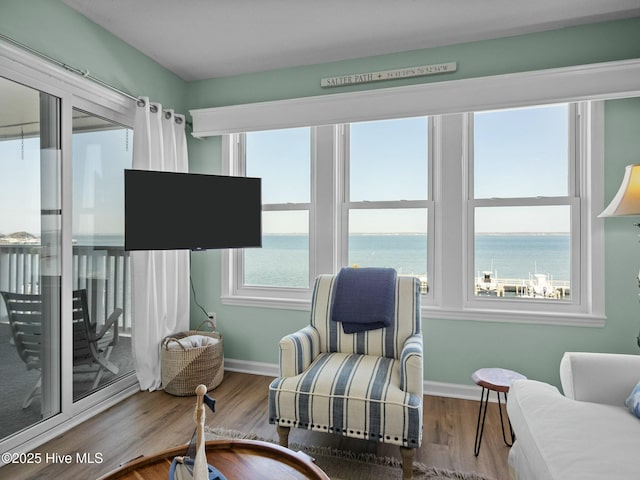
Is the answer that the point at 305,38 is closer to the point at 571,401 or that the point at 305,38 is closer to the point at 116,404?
the point at 571,401

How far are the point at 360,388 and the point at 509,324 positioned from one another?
4.73 feet

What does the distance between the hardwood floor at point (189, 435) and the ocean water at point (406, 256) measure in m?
0.99

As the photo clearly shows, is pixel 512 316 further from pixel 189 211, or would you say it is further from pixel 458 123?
pixel 189 211

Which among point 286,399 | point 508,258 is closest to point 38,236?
point 286,399

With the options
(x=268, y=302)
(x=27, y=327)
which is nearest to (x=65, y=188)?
(x=27, y=327)

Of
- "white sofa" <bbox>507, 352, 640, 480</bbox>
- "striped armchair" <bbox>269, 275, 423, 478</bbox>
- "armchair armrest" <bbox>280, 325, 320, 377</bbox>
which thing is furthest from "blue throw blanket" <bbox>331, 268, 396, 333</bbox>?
"white sofa" <bbox>507, 352, 640, 480</bbox>

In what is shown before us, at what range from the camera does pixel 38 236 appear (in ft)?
7.07

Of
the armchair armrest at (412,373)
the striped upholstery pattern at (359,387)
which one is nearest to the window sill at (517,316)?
the striped upholstery pattern at (359,387)

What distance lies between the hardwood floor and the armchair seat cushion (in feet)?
1.15

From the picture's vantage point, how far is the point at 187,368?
2.73m

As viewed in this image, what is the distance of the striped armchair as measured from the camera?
5.72ft

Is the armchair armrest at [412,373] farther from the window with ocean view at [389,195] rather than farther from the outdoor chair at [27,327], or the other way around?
the outdoor chair at [27,327]

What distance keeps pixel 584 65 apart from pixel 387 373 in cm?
236

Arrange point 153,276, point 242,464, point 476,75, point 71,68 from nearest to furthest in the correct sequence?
point 242,464
point 71,68
point 476,75
point 153,276
